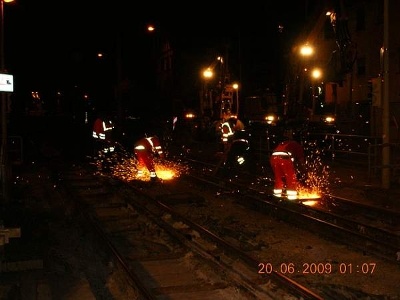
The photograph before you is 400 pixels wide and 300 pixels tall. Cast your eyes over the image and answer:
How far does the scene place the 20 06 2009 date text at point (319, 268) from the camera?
25.8 feet

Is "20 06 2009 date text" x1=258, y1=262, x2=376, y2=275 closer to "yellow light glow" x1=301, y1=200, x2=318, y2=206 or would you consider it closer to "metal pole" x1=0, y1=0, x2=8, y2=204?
"yellow light glow" x1=301, y1=200, x2=318, y2=206

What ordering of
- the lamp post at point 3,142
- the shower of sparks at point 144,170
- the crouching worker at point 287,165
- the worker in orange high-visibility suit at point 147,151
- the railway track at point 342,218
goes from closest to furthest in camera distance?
1. the railway track at point 342,218
2. the crouching worker at point 287,165
3. the lamp post at point 3,142
4. the worker in orange high-visibility suit at point 147,151
5. the shower of sparks at point 144,170

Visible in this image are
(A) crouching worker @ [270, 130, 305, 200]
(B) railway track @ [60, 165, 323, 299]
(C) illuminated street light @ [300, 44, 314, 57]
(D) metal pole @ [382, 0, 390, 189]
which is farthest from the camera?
(C) illuminated street light @ [300, 44, 314, 57]

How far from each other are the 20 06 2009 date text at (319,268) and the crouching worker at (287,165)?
151 inches

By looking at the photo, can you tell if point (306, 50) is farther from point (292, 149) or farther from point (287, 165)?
point (287, 165)

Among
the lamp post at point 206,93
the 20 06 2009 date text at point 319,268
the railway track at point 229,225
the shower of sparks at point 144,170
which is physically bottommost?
the 20 06 2009 date text at point 319,268

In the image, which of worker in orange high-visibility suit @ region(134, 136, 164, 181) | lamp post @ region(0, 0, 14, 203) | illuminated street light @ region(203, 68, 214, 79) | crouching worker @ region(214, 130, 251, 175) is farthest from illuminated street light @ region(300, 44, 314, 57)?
illuminated street light @ region(203, 68, 214, 79)

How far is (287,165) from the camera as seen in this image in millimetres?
11945

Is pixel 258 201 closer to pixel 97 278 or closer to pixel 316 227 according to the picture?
pixel 316 227

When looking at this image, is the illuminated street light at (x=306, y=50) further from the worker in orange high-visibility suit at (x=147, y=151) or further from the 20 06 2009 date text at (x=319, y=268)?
the 20 06 2009 date text at (x=319, y=268)

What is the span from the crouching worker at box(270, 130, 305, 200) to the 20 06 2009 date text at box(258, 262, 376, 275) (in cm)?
384

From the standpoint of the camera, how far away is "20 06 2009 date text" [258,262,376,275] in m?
7.88

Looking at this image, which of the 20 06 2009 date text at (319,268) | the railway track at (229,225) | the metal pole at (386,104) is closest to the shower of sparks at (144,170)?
the railway track at (229,225)

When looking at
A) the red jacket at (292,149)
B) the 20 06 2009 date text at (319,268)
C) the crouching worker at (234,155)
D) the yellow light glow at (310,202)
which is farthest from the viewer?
the crouching worker at (234,155)
